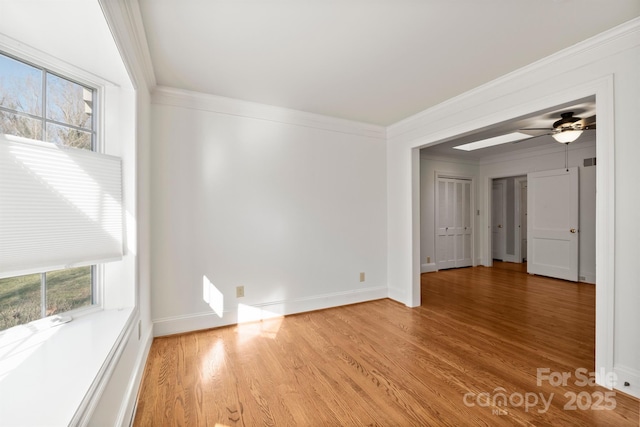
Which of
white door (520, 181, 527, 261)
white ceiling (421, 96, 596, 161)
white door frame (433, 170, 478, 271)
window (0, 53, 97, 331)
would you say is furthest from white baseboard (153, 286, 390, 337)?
white door (520, 181, 527, 261)

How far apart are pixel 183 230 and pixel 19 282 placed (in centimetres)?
148

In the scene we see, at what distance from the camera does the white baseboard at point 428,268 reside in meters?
5.63

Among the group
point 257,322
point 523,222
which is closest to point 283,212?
point 257,322

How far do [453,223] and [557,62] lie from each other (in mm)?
4314

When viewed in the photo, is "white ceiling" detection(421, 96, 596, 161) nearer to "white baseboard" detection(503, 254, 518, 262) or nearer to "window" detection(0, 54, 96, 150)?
"white baseboard" detection(503, 254, 518, 262)

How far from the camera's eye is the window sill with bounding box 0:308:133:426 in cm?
91

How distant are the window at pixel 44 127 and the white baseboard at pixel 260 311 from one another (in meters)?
1.10

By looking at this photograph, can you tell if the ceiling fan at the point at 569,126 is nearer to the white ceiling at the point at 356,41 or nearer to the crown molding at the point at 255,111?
the white ceiling at the point at 356,41

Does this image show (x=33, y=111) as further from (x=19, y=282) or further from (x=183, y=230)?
(x=183, y=230)

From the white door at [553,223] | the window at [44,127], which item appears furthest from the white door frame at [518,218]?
the window at [44,127]

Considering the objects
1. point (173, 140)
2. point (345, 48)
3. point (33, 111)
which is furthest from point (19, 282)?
point (345, 48)

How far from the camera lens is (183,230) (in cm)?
275

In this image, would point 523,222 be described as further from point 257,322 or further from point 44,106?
point 44,106

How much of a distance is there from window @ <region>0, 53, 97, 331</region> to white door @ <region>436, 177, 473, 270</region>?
5805mm
